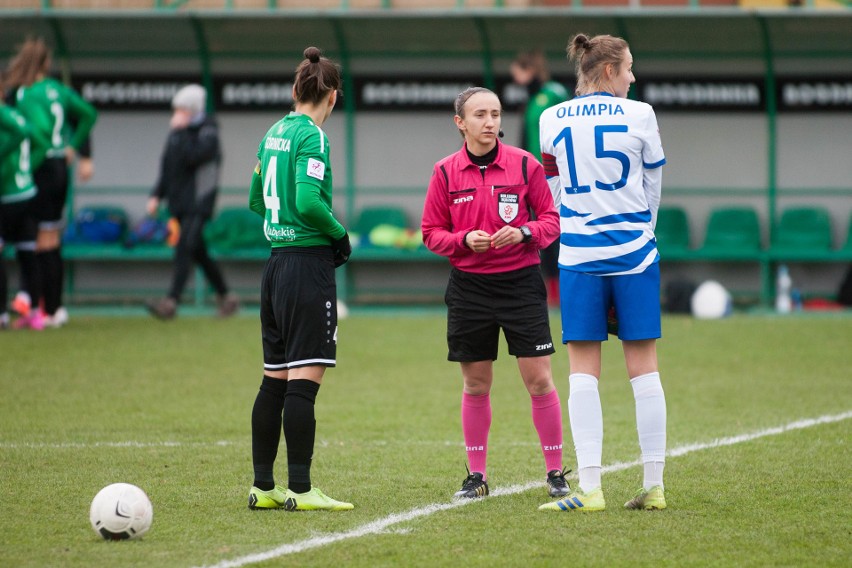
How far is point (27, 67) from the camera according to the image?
12500 millimetres

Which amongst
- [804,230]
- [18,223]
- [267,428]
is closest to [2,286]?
[18,223]

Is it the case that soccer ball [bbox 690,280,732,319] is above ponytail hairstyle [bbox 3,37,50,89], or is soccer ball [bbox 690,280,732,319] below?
below

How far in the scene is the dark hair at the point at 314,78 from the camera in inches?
220

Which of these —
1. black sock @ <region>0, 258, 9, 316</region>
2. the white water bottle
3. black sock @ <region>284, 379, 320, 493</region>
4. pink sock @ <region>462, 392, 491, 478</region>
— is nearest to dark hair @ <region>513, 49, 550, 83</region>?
the white water bottle

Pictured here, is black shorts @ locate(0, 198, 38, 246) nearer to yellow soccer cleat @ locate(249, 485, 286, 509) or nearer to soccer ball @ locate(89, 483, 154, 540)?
yellow soccer cleat @ locate(249, 485, 286, 509)

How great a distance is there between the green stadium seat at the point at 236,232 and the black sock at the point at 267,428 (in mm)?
10893

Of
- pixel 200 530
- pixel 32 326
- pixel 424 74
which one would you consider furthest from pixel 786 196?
pixel 200 530

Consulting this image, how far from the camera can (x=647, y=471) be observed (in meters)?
Answer: 5.48

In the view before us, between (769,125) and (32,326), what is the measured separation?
957 cm

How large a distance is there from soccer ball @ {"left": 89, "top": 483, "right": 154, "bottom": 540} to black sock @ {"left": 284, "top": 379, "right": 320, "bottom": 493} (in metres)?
0.77

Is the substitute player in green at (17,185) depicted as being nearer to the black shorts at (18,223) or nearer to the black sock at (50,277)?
the black shorts at (18,223)

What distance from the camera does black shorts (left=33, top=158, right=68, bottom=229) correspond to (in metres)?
12.8

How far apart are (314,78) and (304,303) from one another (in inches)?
37.7

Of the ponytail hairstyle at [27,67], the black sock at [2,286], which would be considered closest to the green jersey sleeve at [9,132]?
the ponytail hairstyle at [27,67]
